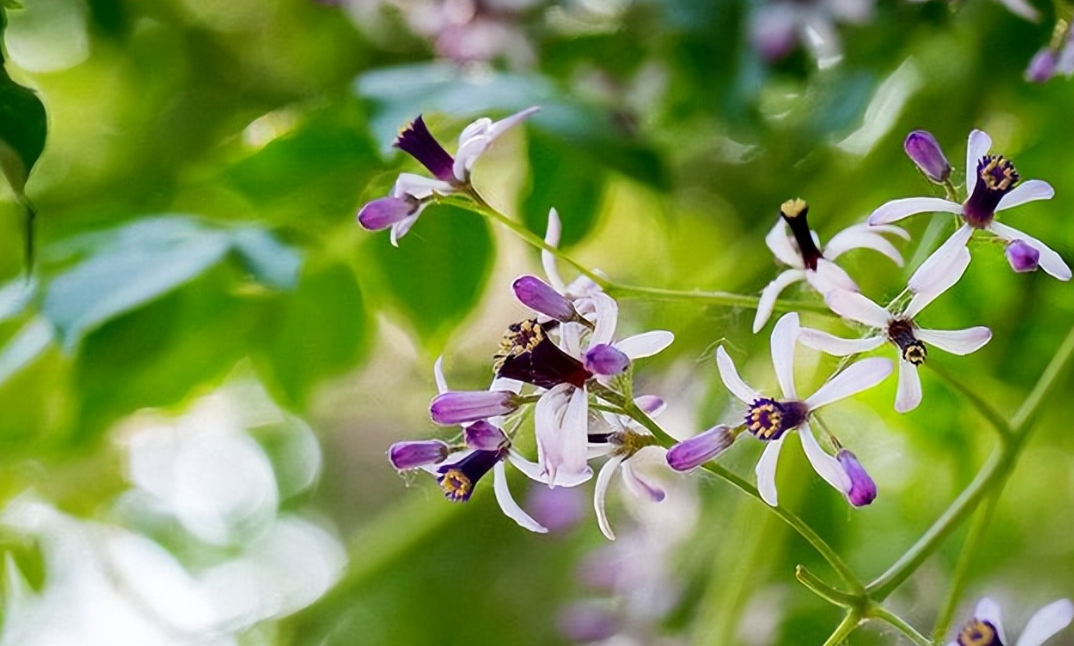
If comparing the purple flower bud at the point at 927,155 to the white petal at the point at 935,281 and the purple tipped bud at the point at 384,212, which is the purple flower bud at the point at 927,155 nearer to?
the white petal at the point at 935,281

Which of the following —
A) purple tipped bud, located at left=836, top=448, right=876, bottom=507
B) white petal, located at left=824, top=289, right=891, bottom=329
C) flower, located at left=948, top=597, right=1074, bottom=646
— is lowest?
flower, located at left=948, top=597, right=1074, bottom=646

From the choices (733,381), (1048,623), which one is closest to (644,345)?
(733,381)

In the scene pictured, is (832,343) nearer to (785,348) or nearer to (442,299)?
(785,348)

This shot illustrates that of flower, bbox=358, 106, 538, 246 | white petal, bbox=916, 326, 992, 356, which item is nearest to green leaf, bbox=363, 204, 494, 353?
flower, bbox=358, 106, 538, 246

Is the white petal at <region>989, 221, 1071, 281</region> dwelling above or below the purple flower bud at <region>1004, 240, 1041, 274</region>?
below

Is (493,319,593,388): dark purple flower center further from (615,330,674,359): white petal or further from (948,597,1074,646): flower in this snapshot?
(948,597,1074,646): flower

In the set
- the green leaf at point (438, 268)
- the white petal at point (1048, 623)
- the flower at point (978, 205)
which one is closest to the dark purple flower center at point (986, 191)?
the flower at point (978, 205)
